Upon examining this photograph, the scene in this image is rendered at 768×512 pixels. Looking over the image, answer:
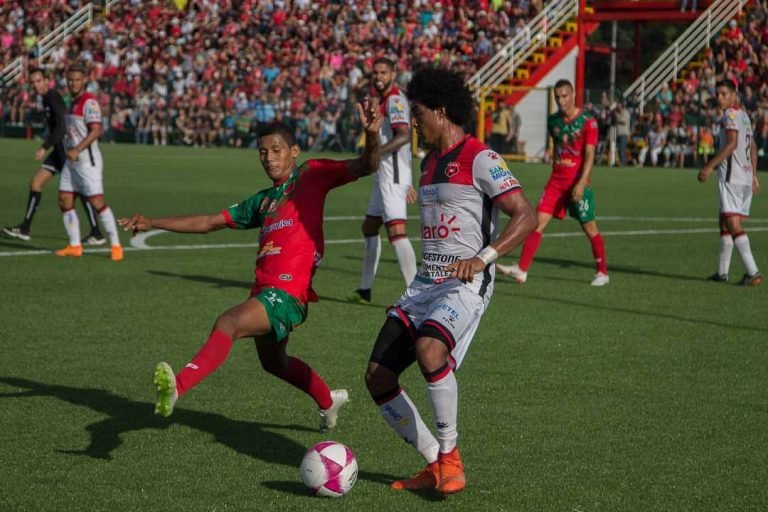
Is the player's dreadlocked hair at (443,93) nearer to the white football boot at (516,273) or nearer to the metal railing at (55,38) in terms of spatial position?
the white football boot at (516,273)

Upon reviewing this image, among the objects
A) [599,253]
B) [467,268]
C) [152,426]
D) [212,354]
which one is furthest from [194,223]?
[599,253]

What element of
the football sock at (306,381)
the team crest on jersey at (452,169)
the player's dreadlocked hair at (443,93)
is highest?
the player's dreadlocked hair at (443,93)

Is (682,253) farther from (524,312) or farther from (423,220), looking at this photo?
(423,220)

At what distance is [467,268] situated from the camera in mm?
5578

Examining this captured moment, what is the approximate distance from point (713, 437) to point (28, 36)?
51.2 m

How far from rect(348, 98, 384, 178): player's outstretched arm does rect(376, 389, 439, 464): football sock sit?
132 centimetres

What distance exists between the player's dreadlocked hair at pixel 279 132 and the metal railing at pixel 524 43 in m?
32.6

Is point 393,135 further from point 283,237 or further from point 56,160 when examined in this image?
point 56,160

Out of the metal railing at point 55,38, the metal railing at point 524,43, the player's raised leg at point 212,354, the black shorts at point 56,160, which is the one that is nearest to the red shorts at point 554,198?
the black shorts at point 56,160

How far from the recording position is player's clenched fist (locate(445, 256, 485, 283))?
5570mm

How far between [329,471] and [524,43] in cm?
3594

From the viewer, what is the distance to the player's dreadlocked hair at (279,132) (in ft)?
A: 22.4

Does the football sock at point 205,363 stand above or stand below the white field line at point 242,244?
above

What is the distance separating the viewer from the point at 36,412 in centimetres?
735
